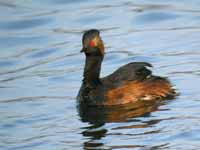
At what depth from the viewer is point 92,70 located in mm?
15531

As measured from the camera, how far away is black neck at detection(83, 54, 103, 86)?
1544cm

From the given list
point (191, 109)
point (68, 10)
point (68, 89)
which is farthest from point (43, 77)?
point (68, 10)

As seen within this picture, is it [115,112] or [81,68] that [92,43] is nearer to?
[115,112]

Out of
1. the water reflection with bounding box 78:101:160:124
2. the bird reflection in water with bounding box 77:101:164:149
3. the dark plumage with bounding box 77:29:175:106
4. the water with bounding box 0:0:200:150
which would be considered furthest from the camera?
the dark plumage with bounding box 77:29:175:106

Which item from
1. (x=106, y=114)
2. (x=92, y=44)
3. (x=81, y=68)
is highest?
(x=92, y=44)

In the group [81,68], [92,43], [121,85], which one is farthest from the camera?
[81,68]

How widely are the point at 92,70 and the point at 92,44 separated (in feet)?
1.29

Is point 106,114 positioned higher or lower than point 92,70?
lower

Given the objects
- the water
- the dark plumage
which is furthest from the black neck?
the water

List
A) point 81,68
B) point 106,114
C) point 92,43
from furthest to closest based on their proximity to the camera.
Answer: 1. point 81,68
2. point 92,43
3. point 106,114

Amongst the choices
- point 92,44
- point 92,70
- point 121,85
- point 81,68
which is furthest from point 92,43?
point 81,68

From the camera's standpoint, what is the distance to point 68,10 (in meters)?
22.9

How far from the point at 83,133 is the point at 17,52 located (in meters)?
6.92

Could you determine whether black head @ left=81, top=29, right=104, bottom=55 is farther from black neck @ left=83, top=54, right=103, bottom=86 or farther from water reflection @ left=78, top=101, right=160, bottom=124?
water reflection @ left=78, top=101, right=160, bottom=124
